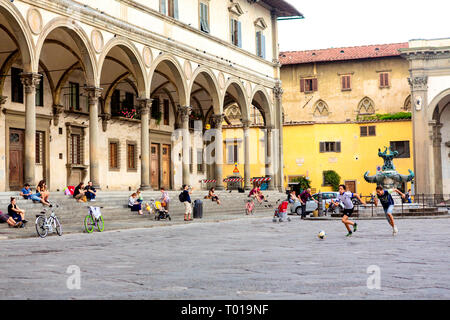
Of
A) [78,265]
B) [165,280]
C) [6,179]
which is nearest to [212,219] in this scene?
[6,179]

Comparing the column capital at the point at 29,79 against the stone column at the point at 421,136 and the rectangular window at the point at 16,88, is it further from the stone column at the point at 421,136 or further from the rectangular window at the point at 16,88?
the stone column at the point at 421,136

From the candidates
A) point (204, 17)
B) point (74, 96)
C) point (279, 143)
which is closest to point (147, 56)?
point (74, 96)

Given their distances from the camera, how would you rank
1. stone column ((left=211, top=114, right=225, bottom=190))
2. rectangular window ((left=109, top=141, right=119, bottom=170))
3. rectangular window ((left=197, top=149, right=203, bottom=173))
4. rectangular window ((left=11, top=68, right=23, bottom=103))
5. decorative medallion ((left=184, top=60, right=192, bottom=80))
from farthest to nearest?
rectangular window ((left=197, top=149, right=203, bottom=173)) → stone column ((left=211, top=114, right=225, bottom=190)) → rectangular window ((left=109, top=141, right=119, bottom=170)) → decorative medallion ((left=184, top=60, right=192, bottom=80)) → rectangular window ((left=11, top=68, right=23, bottom=103))

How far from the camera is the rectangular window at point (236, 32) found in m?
34.7

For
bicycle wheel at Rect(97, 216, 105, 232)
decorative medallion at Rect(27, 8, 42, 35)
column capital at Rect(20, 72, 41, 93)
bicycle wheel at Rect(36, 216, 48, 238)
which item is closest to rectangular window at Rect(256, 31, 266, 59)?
decorative medallion at Rect(27, 8, 42, 35)

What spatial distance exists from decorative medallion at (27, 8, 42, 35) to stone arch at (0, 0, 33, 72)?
1.01ft

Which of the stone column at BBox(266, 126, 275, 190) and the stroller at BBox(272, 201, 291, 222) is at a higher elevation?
the stone column at BBox(266, 126, 275, 190)

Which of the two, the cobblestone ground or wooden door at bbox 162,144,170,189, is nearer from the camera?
the cobblestone ground

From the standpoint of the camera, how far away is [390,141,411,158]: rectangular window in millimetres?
48281

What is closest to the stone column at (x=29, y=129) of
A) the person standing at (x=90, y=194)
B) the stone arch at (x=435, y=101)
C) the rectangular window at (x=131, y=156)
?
the person standing at (x=90, y=194)

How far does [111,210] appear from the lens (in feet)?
72.9

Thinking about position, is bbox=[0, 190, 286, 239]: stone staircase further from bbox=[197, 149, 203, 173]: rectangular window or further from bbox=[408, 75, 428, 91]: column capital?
bbox=[408, 75, 428, 91]: column capital
